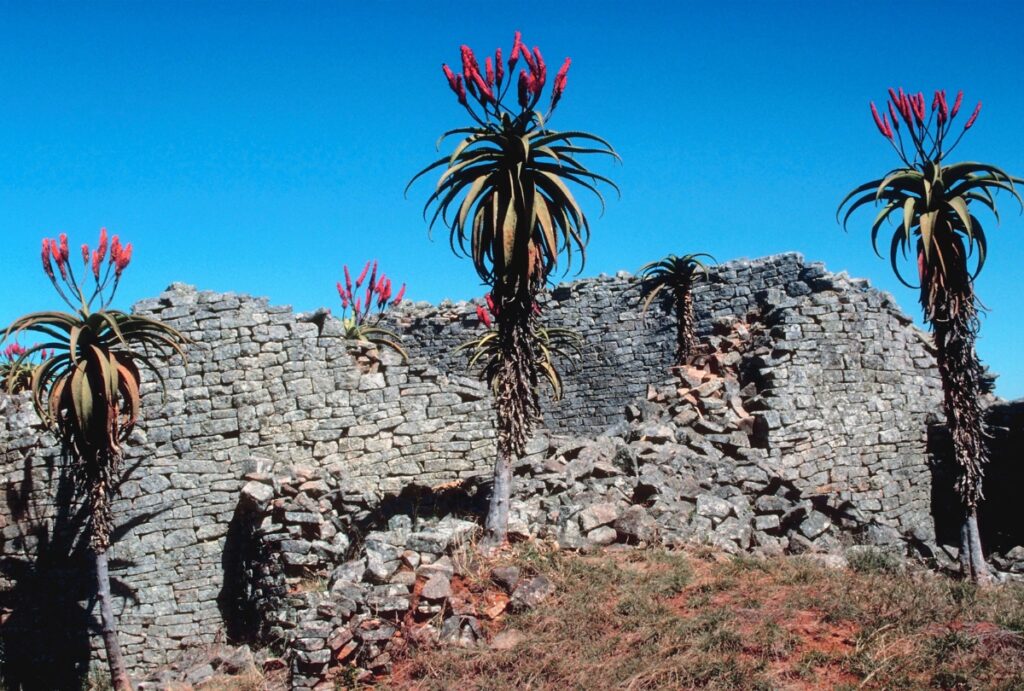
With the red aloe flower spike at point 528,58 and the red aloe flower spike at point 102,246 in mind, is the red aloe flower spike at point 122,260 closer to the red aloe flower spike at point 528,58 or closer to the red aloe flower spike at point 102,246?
the red aloe flower spike at point 102,246

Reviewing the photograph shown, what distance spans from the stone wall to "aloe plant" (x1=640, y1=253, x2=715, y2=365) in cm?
289

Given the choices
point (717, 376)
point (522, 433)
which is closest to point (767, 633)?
point (522, 433)

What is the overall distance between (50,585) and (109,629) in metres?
1.89

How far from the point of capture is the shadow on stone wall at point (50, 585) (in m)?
13.5

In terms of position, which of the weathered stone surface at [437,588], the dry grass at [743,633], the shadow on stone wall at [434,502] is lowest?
the dry grass at [743,633]

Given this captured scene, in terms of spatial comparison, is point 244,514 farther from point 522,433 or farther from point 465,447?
point 522,433

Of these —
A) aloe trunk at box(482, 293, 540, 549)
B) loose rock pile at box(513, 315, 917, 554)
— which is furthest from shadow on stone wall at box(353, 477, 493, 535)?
aloe trunk at box(482, 293, 540, 549)

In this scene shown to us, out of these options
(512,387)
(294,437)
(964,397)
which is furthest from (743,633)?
(294,437)

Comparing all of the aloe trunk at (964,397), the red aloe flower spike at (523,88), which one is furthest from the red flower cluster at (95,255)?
the aloe trunk at (964,397)

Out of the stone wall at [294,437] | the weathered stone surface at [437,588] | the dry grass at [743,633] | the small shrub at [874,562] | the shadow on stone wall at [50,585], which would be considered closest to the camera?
the dry grass at [743,633]

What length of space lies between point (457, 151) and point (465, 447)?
5509 mm

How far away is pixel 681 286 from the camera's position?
2119cm

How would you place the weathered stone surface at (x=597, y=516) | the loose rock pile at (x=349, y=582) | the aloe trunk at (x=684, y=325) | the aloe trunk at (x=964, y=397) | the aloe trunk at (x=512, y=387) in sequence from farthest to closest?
the aloe trunk at (x=684, y=325) → the aloe trunk at (x=964, y=397) → the aloe trunk at (x=512, y=387) → the weathered stone surface at (x=597, y=516) → the loose rock pile at (x=349, y=582)

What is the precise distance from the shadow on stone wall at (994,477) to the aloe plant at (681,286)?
5.49 metres
